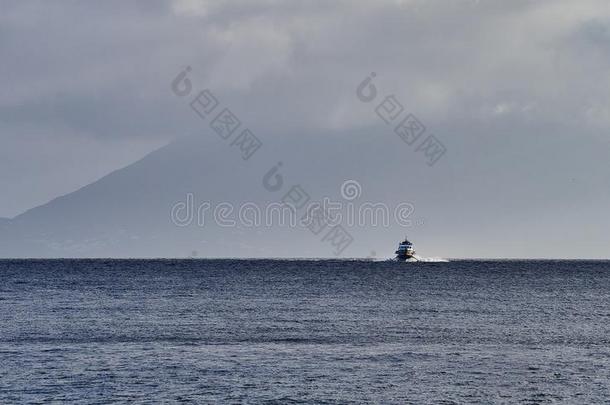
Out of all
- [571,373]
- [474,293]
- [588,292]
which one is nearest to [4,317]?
[571,373]

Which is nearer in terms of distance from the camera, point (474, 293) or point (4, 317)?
point (4, 317)

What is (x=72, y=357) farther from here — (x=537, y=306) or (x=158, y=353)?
(x=537, y=306)

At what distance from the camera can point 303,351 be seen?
74.9 metres

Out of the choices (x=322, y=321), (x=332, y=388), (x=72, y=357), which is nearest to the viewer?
(x=332, y=388)

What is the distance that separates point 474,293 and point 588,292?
2591 centimetres

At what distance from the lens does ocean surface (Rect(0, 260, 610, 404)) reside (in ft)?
190

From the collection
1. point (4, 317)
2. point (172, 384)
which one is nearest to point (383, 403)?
point (172, 384)

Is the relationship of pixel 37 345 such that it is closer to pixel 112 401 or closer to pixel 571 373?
pixel 112 401

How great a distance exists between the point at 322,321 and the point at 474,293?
63931 mm

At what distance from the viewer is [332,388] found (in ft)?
195

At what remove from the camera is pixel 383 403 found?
55281 millimetres

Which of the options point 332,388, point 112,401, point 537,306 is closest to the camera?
point 112,401

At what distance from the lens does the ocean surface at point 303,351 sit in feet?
190

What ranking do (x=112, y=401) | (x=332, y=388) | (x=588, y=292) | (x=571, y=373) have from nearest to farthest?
(x=112, y=401) < (x=332, y=388) < (x=571, y=373) < (x=588, y=292)
